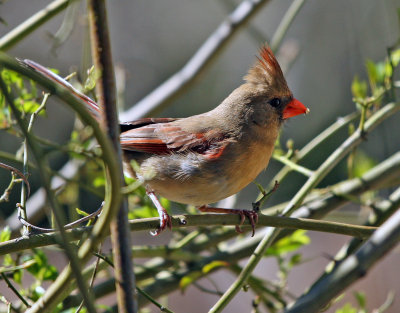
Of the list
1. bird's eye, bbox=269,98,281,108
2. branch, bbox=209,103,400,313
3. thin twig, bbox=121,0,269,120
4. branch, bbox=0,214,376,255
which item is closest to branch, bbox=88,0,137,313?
branch, bbox=0,214,376,255

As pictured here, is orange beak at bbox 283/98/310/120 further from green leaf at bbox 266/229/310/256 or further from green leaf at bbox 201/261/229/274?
green leaf at bbox 201/261/229/274

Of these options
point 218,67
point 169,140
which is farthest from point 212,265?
point 218,67

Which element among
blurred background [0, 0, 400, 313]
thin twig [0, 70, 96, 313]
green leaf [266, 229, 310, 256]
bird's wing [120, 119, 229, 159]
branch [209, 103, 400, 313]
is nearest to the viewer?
thin twig [0, 70, 96, 313]

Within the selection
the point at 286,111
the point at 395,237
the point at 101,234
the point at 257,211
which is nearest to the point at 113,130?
the point at 101,234

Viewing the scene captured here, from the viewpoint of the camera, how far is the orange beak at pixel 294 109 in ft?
8.73

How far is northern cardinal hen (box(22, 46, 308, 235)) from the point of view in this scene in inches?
93.4

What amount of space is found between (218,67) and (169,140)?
18.0ft

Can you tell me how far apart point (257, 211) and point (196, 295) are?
437cm

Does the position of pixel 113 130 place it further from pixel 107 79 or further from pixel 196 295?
pixel 196 295

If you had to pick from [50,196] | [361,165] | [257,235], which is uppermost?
[361,165]

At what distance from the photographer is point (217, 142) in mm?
2551

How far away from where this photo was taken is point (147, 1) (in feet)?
28.2

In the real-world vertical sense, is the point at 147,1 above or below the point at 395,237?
above

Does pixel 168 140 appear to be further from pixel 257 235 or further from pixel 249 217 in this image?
pixel 249 217
